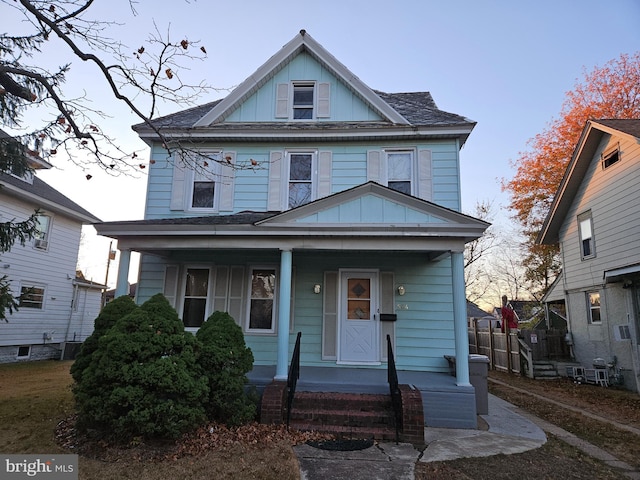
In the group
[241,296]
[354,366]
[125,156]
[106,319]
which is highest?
[125,156]

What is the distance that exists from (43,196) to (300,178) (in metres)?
10.0

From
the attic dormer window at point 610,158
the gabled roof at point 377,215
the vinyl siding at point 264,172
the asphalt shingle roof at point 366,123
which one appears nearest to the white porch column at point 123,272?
the vinyl siding at point 264,172

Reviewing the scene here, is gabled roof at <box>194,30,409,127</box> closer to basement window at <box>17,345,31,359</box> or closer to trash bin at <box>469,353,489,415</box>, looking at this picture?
trash bin at <box>469,353,489,415</box>

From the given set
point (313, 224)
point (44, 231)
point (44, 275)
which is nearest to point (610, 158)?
point (313, 224)

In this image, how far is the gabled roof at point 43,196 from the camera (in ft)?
40.2

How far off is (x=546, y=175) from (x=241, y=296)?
62.5ft

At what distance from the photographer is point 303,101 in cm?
959

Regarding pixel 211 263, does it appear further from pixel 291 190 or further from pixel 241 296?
pixel 291 190

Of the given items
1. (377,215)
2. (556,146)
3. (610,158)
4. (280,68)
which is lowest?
(377,215)

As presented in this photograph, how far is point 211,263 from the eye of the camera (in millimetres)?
8742

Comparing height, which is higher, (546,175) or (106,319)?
(546,175)

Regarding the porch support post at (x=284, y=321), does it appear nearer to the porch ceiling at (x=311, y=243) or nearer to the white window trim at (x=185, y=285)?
the porch ceiling at (x=311, y=243)

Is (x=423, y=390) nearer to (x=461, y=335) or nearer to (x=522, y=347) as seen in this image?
(x=461, y=335)

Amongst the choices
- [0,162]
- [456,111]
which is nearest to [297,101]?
[456,111]
